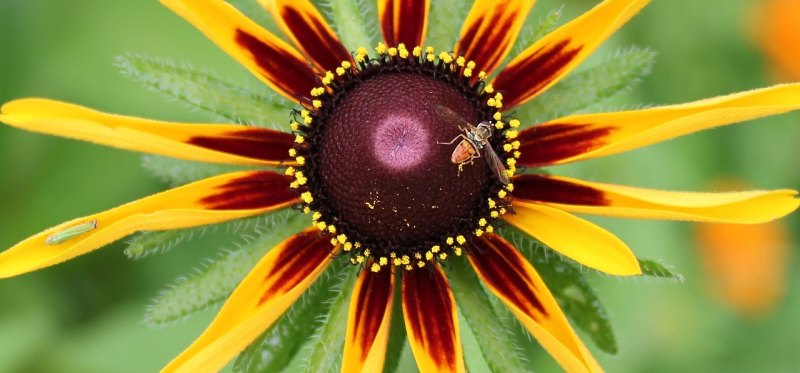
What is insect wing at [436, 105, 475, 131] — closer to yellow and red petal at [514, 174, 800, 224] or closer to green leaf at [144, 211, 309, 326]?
yellow and red petal at [514, 174, 800, 224]

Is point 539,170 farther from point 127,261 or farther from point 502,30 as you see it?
point 127,261

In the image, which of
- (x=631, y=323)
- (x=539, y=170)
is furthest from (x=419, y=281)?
(x=631, y=323)

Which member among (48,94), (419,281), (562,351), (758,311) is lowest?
(758,311)

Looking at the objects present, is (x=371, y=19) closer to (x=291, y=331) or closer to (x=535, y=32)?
(x=535, y=32)

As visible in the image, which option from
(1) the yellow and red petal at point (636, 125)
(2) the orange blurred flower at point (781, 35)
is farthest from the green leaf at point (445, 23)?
(2) the orange blurred flower at point (781, 35)

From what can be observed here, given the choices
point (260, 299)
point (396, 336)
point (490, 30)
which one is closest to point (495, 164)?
point (490, 30)

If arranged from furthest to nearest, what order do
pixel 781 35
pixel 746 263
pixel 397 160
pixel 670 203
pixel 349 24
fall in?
1. pixel 781 35
2. pixel 746 263
3. pixel 349 24
4. pixel 397 160
5. pixel 670 203

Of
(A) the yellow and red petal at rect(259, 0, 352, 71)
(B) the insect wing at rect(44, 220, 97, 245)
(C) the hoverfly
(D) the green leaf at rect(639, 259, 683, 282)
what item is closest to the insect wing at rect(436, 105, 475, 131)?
(C) the hoverfly
